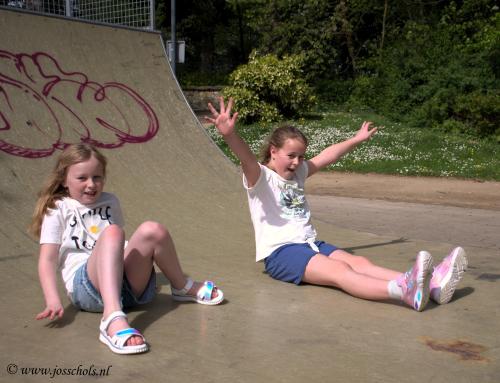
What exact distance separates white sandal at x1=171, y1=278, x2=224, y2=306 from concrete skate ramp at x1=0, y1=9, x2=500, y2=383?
51 mm

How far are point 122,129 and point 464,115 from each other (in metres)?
9.30

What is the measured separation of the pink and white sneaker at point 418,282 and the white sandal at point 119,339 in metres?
1.38

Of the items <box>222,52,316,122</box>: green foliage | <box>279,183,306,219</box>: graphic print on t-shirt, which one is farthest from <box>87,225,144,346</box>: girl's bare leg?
<box>222,52,316,122</box>: green foliage

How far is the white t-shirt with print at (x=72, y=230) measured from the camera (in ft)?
10.1

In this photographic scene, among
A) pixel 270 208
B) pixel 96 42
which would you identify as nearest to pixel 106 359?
pixel 270 208

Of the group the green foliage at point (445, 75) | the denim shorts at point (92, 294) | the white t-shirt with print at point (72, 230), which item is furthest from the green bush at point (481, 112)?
the white t-shirt with print at point (72, 230)

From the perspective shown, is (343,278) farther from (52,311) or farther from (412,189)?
(412,189)

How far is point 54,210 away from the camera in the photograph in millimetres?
3117

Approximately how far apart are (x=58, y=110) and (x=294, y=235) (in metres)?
3.22

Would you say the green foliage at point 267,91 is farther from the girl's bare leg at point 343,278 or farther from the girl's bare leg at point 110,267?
the girl's bare leg at point 110,267

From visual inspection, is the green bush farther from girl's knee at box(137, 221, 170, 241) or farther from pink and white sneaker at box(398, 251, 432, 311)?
girl's knee at box(137, 221, 170, 241)

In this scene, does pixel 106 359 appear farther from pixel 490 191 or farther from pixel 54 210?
pixel 490 191

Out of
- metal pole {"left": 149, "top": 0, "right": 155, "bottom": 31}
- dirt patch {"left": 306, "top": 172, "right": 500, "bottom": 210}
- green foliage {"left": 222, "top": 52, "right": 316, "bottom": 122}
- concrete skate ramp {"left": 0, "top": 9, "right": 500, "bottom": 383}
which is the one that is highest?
metal pole {"left": 149, "top": 0, "right": 155, "bottom": 31}

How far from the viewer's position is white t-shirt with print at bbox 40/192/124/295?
121 inches
